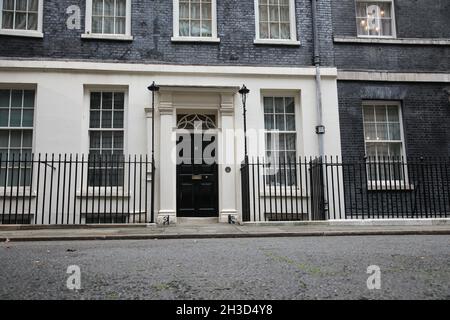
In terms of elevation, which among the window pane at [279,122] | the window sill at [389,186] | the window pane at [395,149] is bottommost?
the window sill at [389,186]

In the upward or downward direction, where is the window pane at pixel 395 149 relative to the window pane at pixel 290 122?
downward

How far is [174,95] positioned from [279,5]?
4163 millimetres

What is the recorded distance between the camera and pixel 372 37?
38.2ft

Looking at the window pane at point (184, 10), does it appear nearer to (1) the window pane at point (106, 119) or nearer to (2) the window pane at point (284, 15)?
(2) the window pane at point (284, 15)

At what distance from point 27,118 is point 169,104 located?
3.72 meters

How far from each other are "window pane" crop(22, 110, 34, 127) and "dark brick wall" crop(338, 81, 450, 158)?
8327mm

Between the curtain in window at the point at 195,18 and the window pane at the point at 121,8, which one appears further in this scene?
the curtain in window at the point at 195,18

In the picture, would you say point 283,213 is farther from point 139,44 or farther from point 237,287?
point 237,287

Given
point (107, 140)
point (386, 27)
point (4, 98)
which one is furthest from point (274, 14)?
point (4, 98)

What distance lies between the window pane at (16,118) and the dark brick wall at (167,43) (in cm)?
145

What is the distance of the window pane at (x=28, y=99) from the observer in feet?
34.5

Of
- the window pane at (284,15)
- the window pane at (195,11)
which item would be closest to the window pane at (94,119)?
the window pane at (195,11)

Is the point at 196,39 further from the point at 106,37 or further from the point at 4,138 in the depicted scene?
the point at 4,138

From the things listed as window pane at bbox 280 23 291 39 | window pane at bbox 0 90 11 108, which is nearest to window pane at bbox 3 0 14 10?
window pane at bbox 0 90 11 108
